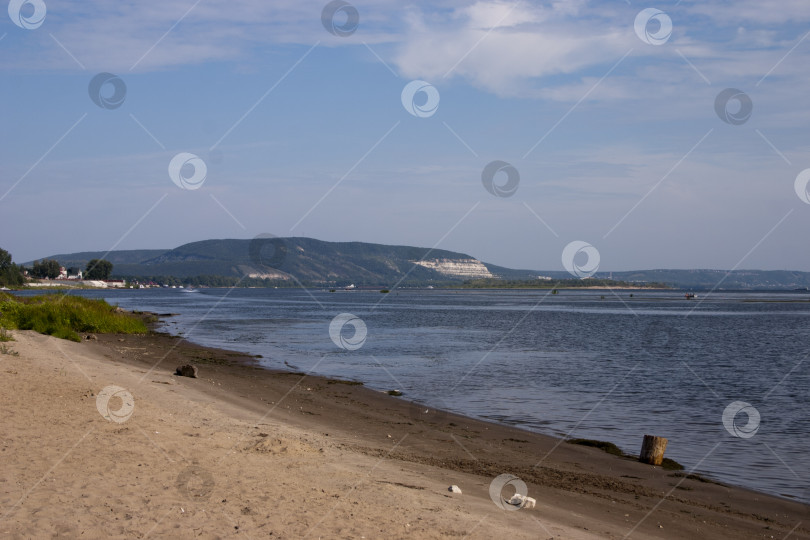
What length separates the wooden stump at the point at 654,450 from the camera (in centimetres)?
1440

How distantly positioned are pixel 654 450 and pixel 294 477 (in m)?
7.70

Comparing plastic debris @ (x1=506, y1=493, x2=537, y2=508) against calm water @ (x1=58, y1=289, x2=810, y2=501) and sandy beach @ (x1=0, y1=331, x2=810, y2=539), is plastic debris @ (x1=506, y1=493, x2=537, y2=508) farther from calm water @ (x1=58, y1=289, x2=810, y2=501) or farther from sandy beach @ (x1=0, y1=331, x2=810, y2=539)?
calm water @ (x1=58, y1=289, x2=810, y2=501)

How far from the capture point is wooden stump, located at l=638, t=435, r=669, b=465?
14398 millimetres

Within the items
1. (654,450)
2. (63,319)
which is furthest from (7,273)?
(654,450)

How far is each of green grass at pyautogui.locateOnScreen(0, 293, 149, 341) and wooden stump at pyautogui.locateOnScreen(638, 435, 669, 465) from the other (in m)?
24.7

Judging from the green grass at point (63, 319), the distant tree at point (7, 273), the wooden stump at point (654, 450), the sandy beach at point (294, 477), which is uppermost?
the distant tree at point (7, 273)

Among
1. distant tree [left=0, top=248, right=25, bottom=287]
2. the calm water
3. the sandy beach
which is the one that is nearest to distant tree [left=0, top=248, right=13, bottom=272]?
distant tree [left=0, top=248, right=25, bottom=287]

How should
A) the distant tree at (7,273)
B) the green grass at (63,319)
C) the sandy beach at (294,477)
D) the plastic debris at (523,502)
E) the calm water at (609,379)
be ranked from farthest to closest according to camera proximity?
the distant tree at (7,273) → the green grass at (63,319) → the calm water at (609,379) → the plastic debris at (523,502) → the sandy beach at (294,477)

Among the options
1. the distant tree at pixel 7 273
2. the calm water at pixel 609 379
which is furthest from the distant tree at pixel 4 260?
the calm water at pixel 609 379

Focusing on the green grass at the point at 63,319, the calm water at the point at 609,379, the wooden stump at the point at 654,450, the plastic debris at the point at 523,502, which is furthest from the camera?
the green grass at the point at 63,319

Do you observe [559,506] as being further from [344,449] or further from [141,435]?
[141,435]

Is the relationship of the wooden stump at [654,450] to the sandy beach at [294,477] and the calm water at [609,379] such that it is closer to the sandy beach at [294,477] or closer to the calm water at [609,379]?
the sandy beach at [294,477]

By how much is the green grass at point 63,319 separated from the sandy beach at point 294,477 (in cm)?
1448

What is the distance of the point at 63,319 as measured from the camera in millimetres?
35812
